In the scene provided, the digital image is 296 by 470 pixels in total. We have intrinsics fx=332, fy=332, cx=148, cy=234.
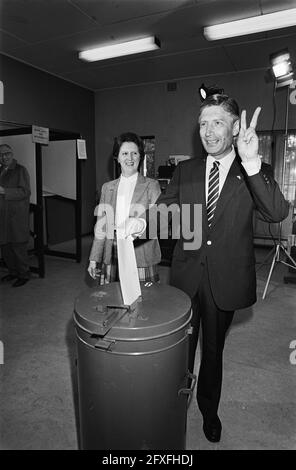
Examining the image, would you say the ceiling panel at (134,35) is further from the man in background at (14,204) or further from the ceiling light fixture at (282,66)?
the man in background at (14,204)

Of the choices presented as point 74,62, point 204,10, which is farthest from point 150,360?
point 74,62

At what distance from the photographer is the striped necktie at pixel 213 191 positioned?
1.39 meters

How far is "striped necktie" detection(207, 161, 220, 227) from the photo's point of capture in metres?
1.39

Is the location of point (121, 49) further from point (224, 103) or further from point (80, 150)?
point (224, 103)

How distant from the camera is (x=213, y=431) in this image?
1.55m

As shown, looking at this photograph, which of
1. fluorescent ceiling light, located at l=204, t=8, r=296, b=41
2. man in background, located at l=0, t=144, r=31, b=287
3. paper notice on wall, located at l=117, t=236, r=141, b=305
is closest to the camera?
paper notice on wall, located at l=117, t=236, r=141, b=305

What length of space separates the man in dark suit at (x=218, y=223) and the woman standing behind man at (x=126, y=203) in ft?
1.19

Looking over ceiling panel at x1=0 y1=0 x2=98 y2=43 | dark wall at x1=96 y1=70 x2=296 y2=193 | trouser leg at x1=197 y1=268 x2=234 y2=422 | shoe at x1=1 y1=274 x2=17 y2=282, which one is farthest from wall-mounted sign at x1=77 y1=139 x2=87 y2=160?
trouser leg at x1=197 y1=268 x2=234 y2=422

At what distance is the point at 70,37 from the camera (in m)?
3.92

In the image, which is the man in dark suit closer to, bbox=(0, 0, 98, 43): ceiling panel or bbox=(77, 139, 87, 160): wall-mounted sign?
bbox=(0, 0, 98, 43): ceiling panel

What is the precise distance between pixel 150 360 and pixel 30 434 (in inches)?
40.2

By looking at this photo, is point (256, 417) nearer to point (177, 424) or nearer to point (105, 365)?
point (177, 424)

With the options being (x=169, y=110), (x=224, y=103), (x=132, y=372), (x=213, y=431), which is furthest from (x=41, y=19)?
(x=213, y=431)

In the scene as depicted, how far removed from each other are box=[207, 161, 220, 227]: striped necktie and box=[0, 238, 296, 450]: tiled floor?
1.08 m
